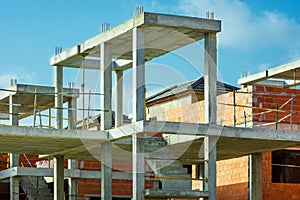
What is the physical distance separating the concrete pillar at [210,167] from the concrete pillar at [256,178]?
3997 millimetres

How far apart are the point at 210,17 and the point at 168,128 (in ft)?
9.26

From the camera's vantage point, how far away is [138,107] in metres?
18.4

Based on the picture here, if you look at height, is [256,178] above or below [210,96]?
below

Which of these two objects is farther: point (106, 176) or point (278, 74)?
point (278, 74)

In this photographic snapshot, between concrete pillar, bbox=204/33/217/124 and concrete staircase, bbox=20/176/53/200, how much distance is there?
1156 centimetres

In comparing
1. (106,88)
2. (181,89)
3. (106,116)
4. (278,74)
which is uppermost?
(278,74)

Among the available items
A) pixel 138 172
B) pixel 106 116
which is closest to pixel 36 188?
pixel 106 116

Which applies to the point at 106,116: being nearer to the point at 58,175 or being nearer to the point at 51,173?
the point at 58,175

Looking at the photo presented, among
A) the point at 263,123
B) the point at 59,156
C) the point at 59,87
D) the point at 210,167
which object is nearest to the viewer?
the point at 210,167

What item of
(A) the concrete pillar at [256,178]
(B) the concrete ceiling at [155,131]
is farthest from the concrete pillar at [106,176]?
(A) the concrete pillar at [256,178]

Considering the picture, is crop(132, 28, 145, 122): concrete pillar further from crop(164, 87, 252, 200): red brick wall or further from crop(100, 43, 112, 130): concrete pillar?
crop(164, 87, 252, 200): red brick wall

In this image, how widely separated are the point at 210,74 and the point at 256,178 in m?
5.02

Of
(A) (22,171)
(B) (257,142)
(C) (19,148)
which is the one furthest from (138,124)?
(A) (22,171)

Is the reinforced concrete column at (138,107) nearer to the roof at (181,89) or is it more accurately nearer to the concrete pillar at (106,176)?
the concrete pillar at (106,176)
